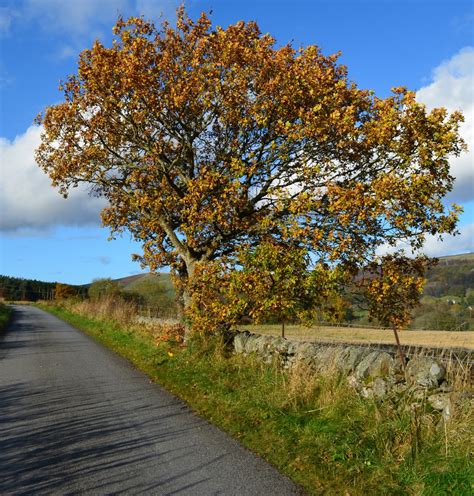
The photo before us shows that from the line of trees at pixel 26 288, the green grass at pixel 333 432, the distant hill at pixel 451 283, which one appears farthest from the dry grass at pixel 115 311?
the line of trees at pixel 26 288

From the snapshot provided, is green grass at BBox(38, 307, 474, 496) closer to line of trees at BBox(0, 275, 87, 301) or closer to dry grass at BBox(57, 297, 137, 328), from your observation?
dry grass at BBox(57, 297, 137, 328)

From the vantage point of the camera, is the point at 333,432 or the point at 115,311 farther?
the point at 115,311

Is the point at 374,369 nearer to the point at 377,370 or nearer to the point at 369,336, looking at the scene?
the point at 377,370

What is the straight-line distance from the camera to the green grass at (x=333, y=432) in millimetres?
5934

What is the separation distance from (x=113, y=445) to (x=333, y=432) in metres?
3.31

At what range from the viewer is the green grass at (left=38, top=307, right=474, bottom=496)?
5934 mm

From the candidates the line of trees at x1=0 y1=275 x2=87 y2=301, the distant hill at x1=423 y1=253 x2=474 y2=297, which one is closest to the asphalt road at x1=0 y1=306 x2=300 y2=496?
the distant hill at x1=423 y1=253 x2=474 y2=297

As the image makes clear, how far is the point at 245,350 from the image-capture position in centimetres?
1380

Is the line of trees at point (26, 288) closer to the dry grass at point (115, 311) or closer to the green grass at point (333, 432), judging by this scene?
the dry grass at point (115, 311)

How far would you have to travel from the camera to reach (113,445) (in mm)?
7121

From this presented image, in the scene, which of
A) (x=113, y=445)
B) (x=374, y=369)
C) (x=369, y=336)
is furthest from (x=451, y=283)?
(x=113, y=445)

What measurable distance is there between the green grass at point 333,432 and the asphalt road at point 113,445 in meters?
0.45

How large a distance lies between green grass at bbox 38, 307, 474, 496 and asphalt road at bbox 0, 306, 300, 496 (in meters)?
0.45

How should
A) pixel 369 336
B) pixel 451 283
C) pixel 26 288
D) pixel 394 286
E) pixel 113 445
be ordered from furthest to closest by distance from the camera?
pixel 26 288, pixel 451 283, pixel 369 336, pixel 394 286, pixel 113 445
